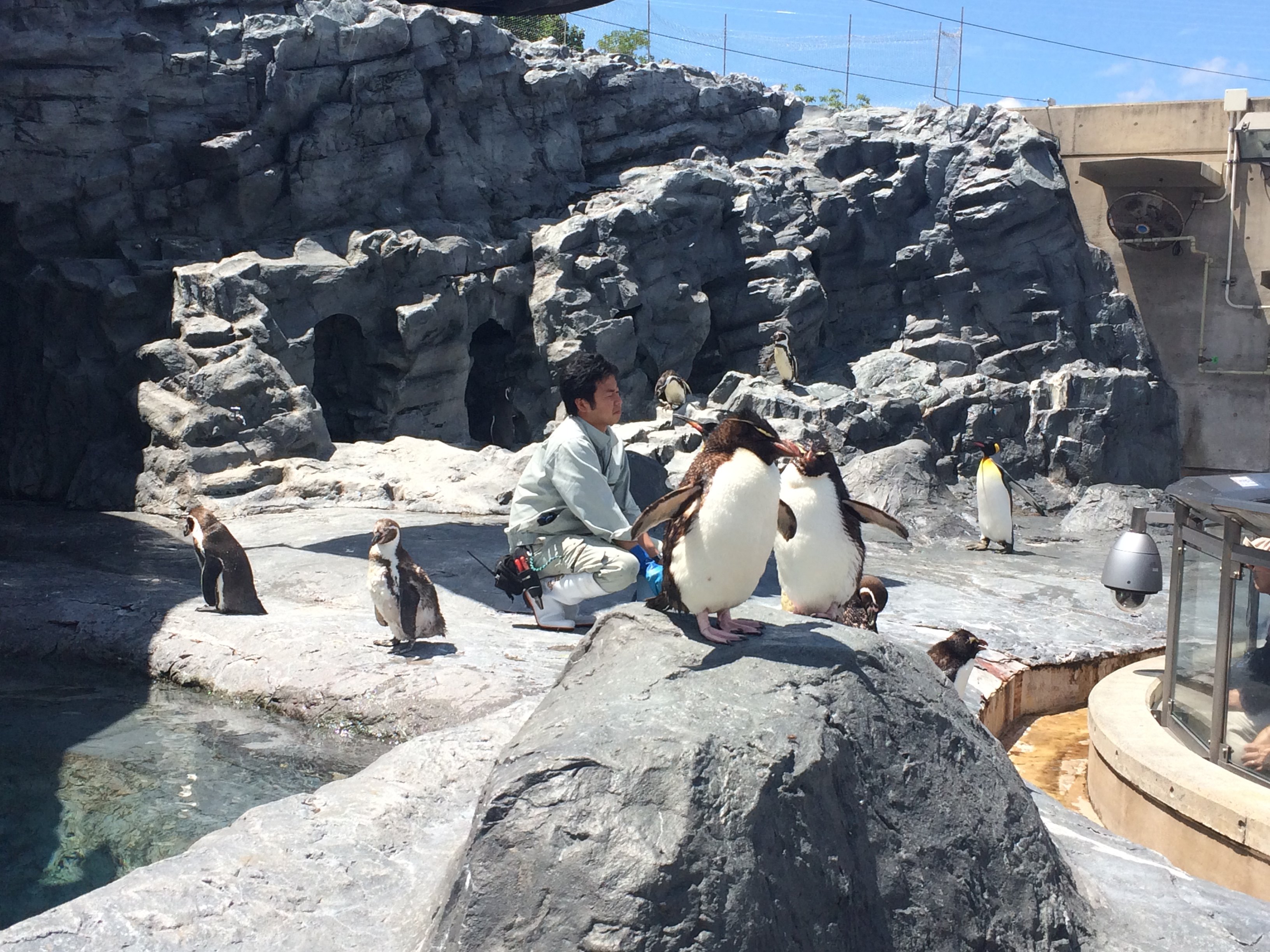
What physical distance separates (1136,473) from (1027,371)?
2.44 meters

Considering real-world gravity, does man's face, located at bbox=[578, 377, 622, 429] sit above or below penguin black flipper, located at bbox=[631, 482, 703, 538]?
above

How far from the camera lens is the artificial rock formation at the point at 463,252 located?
13.4m

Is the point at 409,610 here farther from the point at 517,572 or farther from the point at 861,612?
the point at 861,612

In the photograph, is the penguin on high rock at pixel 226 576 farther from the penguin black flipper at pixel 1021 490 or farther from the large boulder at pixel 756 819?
the penguin black flipper at pixel 1021 490

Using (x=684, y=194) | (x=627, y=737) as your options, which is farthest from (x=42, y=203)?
(x=627, y=737)

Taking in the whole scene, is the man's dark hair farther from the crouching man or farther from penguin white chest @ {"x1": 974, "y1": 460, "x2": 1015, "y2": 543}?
penguin white chest @ {"x1": 974, "y1": 460, "x2": 1015, "y2": 543}

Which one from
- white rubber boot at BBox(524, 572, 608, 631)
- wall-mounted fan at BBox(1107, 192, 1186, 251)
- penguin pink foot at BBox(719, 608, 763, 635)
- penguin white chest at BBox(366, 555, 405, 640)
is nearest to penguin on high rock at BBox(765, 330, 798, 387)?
wall-mounted fan at BBox(1107, 192, 1186, 251)

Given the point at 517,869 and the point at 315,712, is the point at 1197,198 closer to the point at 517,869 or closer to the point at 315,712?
the point at 315,712

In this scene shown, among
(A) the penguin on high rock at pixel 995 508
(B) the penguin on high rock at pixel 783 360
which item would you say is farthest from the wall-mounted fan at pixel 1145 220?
(A) the penguin on high rock at pixel 995 508

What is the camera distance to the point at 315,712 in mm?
4438

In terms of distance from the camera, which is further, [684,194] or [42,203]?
[684,194]

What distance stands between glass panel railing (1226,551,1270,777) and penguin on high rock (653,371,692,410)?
12328 mm

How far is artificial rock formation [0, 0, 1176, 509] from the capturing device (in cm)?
1341

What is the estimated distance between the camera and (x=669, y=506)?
119 inches
